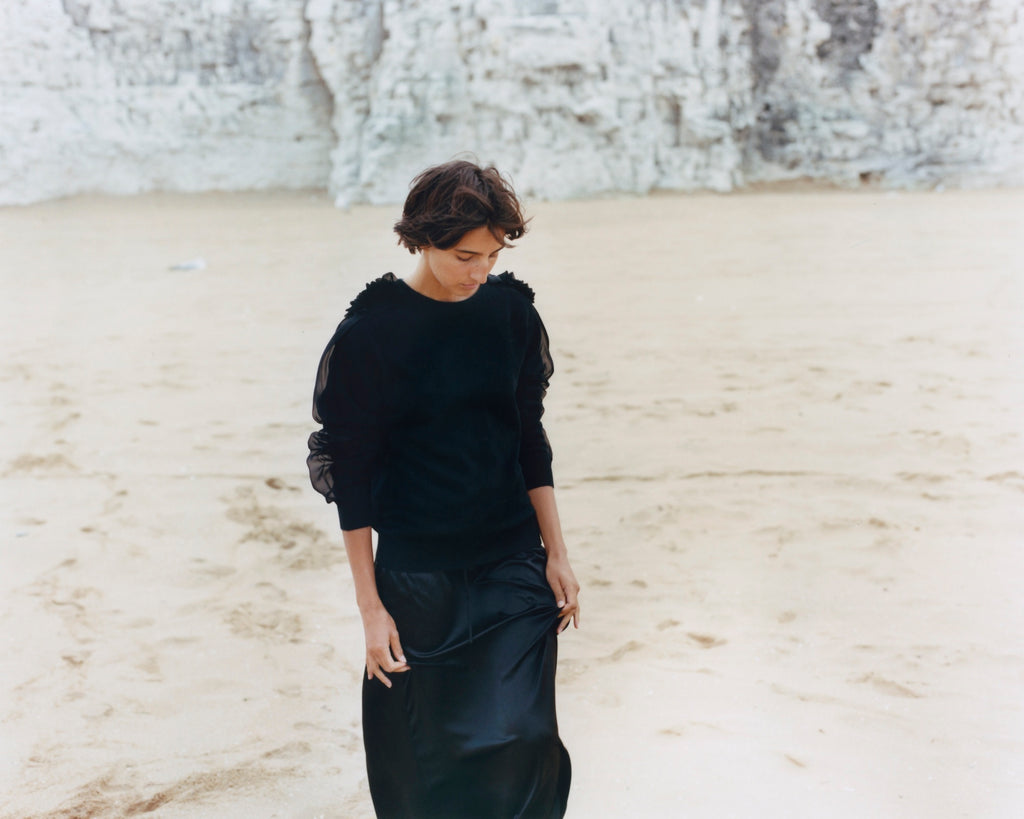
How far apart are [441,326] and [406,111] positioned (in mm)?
11938

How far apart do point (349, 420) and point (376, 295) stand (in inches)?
9.2

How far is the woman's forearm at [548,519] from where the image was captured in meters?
2.10

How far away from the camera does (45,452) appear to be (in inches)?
214

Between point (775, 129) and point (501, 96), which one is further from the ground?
point (501, 96)

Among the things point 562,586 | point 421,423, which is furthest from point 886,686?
point 421,423

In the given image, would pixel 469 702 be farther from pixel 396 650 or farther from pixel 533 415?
pixel 533 415

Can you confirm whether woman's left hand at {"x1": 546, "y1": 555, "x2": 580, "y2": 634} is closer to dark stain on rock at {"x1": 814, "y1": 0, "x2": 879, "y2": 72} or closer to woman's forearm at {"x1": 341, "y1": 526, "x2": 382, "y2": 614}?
woman's forearm at {"x1": 341, "y1": 526, "x2": 382, "y2": 614}

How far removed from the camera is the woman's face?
1815 mm

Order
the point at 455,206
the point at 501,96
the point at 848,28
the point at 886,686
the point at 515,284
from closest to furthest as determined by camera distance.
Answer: the point at 455,206, the point at 515,284, the point at 886,686, the point at 501,96, the point at 848,28

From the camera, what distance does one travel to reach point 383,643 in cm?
194

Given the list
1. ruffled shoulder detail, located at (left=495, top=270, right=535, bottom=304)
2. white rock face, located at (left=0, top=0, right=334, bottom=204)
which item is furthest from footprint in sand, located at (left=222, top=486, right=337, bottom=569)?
white rock face, located at (left=0, top=0, right=334, bottom=204)

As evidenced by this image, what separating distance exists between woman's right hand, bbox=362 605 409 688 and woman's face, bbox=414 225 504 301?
0.60 m

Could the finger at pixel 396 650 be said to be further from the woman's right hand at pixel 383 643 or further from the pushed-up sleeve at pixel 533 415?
the pushed-up sleeve at pixel 533 415

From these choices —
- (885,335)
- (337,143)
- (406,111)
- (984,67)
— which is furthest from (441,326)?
(984,67)
